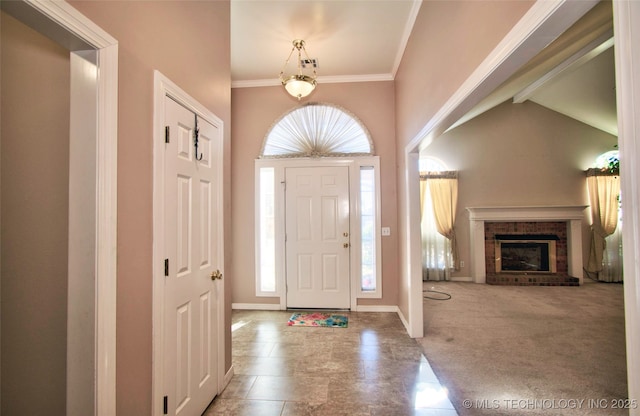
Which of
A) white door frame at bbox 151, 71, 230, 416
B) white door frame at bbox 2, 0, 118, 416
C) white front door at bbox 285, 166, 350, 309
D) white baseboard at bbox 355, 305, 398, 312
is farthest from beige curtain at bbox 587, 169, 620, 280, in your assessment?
white door frame at bbox 2, 0, 118, 416

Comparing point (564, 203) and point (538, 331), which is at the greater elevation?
point (564, 203)

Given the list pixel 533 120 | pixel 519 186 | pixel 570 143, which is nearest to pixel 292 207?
pixel 519 186

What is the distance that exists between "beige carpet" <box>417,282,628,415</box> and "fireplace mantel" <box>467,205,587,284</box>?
1.12 meters

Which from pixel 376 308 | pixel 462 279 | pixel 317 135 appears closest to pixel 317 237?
pixel 376 308

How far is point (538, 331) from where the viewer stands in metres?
3.12

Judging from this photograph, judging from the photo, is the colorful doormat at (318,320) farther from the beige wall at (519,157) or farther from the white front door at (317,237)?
the beige wall at (519,157)

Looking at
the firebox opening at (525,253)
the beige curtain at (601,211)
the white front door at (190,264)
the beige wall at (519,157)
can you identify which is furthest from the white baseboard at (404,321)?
the beige curtain at (601,211)

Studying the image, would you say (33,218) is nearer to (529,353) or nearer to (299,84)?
(299,84)

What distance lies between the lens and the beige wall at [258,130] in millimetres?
3848

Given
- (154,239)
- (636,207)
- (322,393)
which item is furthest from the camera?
(322,393)

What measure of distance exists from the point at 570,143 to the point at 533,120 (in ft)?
2.90

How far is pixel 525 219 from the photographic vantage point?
5621 millimetres

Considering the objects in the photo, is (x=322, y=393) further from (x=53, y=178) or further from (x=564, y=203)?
(x=564, y=203)

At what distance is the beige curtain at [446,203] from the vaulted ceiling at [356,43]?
1721mm
